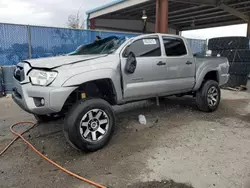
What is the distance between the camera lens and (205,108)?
18.5 ft

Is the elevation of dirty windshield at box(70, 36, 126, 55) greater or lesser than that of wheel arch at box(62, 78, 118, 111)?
greater

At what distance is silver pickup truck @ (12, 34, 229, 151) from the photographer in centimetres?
319

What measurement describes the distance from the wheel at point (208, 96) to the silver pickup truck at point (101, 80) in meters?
0.04

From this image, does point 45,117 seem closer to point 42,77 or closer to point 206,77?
point 42,77

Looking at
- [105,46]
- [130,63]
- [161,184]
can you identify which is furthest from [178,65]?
[161,184]

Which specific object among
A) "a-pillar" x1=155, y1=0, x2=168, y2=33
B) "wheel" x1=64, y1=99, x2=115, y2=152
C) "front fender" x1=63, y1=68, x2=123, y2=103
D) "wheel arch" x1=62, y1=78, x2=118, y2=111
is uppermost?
"a-pillar" x1=155, y1=0, x2=168, y2=33

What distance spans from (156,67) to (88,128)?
186cm

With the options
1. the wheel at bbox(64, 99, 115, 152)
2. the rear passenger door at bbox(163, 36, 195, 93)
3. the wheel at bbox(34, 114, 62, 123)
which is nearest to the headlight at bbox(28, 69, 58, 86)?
the wheel at bbox(64, 99, 115, 152)

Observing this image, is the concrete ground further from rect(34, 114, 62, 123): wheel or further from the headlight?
the headlight

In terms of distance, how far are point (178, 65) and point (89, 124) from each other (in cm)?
252

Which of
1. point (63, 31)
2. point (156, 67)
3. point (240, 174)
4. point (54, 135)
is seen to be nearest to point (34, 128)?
point (54, 135)

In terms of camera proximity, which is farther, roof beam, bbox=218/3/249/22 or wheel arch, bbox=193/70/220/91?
roof beam, bbox=218/3/249/22

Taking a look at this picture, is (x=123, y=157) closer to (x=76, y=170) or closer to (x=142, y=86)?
(x=76, y=170)

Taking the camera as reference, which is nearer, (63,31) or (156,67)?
(156,67)
